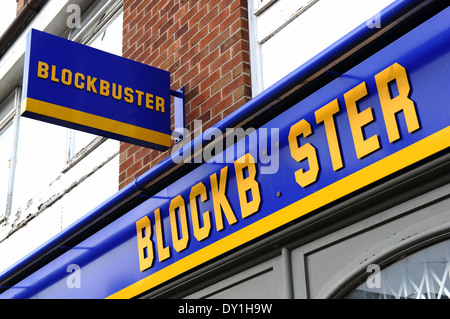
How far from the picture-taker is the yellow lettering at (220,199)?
189 inches

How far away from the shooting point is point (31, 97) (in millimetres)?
5070

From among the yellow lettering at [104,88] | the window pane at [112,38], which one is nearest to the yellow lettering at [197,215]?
the yellow lettering at [104,88]

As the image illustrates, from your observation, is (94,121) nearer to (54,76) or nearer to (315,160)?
(54,76)

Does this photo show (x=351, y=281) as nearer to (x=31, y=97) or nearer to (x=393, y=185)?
(x=393, y=185)

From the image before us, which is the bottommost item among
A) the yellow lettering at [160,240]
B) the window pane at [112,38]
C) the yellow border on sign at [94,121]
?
the yellow lettering at [160,240]

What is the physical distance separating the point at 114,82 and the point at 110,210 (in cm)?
96

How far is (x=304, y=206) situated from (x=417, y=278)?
76cm

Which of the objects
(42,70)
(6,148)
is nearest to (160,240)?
(42,70)

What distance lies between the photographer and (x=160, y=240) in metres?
5.28

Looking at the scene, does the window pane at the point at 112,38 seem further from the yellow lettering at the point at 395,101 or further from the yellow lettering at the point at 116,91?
the yellow lettering at the point at 395,101

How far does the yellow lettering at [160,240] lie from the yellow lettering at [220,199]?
0.53m

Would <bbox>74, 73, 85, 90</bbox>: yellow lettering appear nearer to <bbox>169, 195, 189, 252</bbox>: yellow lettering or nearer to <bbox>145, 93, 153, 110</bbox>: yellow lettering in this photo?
<bbox>145, 93, 153, 110</bbox>: yellow lettering

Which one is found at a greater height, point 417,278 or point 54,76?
point 54,76
